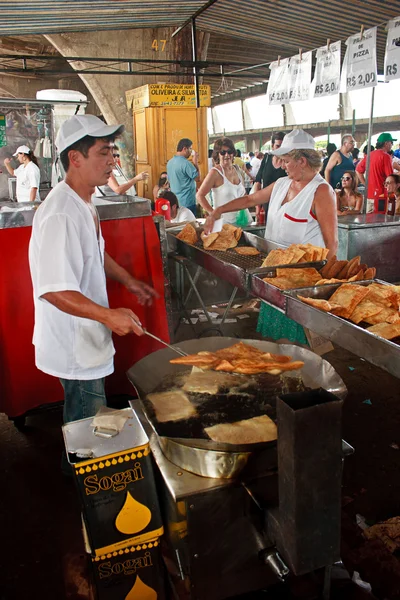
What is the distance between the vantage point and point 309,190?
3.82 m

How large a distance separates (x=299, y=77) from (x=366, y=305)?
18.1 ft

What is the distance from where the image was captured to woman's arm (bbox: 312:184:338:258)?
12.4ft

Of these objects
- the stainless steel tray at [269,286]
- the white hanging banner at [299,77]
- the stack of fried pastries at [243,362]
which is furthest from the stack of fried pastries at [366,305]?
the white hanging banner at [299,77]

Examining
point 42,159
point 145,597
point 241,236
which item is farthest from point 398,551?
point 42,159

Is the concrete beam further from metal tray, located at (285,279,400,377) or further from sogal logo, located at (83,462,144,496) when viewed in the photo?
sogal logo, located at (83,462,144,496)

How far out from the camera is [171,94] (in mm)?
11516

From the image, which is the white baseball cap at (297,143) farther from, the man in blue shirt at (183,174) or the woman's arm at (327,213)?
the man in blue shirt at (183,174)

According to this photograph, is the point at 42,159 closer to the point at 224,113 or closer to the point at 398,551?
the point at 398,551

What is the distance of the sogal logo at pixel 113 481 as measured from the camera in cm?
176

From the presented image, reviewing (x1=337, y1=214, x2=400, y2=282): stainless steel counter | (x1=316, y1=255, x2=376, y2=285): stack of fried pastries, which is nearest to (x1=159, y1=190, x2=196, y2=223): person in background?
(x1=337, y1=214, x2=400, y2=282): stainless steel counter

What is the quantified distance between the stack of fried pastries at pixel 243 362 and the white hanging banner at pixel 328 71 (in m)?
5.19

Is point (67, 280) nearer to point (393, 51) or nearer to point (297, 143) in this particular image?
point (297, 143)

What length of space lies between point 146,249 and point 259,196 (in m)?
1.21

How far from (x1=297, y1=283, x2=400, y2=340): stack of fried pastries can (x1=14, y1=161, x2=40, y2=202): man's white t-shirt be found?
6.47m
